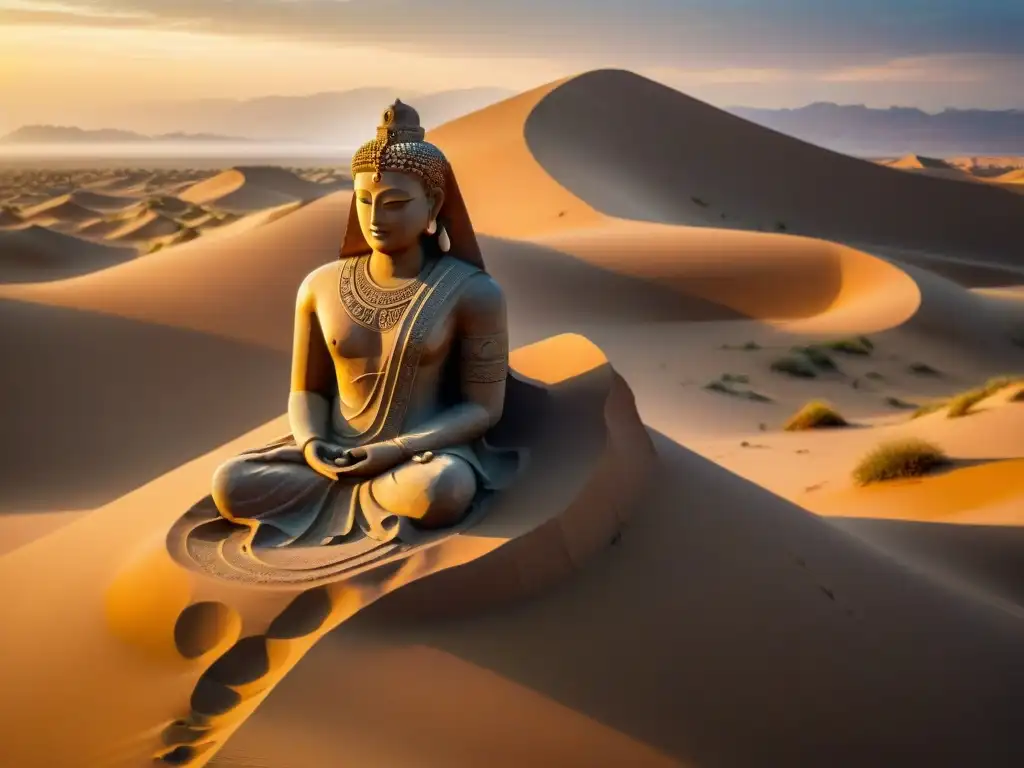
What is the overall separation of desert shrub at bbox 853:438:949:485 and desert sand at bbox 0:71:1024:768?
158 mm

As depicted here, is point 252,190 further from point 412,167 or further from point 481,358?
point 481,358

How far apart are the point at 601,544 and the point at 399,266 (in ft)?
5.15

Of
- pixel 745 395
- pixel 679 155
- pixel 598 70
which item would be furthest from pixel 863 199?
pixel 745 395

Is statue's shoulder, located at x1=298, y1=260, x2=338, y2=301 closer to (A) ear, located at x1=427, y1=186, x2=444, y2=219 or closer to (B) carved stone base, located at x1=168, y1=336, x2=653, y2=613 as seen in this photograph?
(A) ear, located at x1=427, y1=186, x2=444, y2=219

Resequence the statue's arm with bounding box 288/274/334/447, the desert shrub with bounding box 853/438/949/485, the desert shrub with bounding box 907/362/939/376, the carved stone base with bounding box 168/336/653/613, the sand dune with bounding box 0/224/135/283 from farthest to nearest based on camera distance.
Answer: the sand dune with bounding box 0/224/135/283 < the desert shrub with bounding box 907/362/939/376 < the desert shrub with bounding box 853/438/949/485 < the statue's arm with bounding box 288/274/334/447 < the carved stone base with bounding box 168/336/653/613

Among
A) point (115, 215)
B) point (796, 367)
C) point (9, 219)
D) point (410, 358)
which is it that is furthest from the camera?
point (115, 215)

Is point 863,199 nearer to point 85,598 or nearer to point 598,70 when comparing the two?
point 598,70

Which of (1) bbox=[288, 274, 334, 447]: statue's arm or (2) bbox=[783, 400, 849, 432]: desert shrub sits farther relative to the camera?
(2) bbox=[783, 400, 849, 432]: desert shrub

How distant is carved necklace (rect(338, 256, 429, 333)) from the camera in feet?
14.5

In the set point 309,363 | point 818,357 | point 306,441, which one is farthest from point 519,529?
point 818,357

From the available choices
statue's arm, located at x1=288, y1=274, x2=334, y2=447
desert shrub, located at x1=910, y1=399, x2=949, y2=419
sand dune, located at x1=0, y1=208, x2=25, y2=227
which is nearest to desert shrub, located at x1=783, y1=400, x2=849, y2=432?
desert shrub, located at x1=910, y1=399, x2=949, y2=419

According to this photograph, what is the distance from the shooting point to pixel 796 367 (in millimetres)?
12938

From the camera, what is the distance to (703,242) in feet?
55.6

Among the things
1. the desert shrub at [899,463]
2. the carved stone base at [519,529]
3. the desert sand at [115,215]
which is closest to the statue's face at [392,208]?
the carved stone base at [519,529]
